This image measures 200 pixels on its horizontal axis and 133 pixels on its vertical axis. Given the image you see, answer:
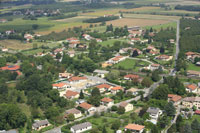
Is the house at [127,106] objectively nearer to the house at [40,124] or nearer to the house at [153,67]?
the house at [40,124]

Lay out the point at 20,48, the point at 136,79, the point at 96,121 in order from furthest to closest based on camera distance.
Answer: the point at 20,48 < the point at 136,79 < the point at 96,121

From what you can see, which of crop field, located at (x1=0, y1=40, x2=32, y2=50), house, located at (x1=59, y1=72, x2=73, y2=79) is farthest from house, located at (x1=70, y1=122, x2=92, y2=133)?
crop field, located at (x1=0, y1=40, x2=32, y2=50)

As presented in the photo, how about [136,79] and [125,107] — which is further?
[136,79]

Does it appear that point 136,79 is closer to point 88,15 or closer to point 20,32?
point 20,32

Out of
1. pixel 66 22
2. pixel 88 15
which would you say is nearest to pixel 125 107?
pixel 66 22

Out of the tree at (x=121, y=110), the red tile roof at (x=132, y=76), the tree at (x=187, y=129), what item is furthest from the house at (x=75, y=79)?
the tree at (x=187, y=129)

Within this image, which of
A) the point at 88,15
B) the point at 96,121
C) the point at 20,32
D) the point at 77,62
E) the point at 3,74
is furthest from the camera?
the point at 88,15

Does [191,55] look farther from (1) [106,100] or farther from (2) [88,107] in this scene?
(2) [88,107]

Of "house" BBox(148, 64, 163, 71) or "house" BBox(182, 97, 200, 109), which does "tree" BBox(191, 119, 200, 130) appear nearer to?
"house" BBox(182, 97, 200, 109)
